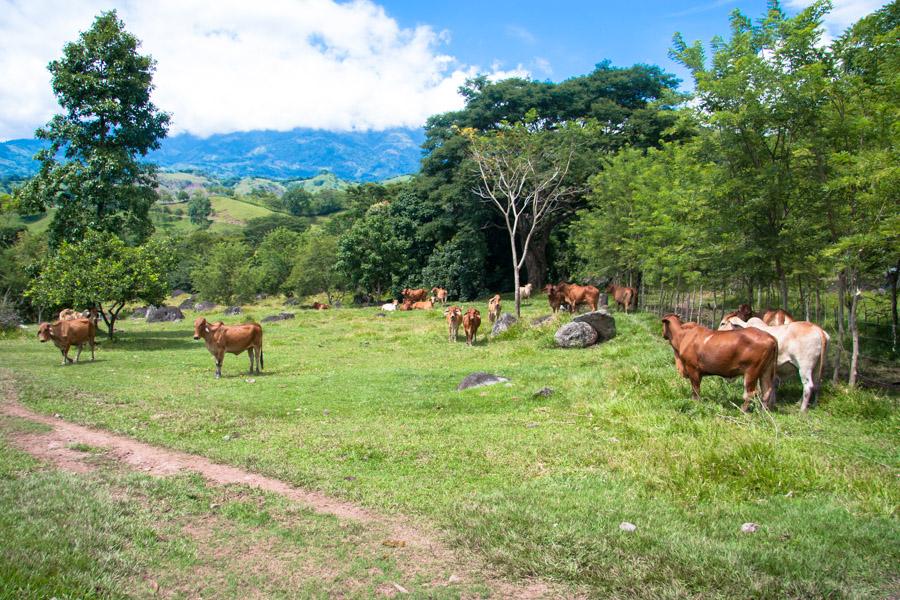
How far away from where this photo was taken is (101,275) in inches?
883

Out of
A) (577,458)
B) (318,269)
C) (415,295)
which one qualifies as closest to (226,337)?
(577,458)

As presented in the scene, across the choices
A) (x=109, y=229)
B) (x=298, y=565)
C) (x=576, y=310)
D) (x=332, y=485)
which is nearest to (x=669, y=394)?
(x=332, y=485)

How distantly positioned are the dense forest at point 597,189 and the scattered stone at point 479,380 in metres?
6.20

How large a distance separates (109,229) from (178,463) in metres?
21.5

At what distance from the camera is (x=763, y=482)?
7.04 m

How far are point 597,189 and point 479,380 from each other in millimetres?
18824

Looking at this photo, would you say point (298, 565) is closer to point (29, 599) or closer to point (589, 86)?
point (29, 599)

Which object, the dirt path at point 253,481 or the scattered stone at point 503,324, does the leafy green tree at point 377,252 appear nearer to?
the scattered stone at point 503,324

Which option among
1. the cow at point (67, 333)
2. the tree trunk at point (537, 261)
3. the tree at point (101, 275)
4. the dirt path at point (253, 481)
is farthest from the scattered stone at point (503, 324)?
the tree trunk at point (537, 261)

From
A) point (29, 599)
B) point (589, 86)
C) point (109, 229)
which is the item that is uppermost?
point (589, 86)

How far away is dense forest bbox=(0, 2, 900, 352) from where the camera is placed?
39.0ft

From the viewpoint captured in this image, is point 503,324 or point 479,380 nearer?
point 479,380

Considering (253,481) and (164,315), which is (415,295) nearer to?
(164,315)

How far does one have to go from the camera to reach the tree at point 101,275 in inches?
875
